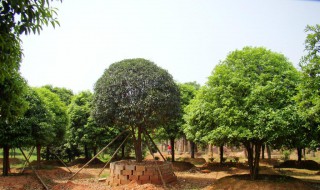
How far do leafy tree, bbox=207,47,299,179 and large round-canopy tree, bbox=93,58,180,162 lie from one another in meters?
2.63

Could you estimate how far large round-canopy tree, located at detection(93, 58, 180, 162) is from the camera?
16359 millimetres

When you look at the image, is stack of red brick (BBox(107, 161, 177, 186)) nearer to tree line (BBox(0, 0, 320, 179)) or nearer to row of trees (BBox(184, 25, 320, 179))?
tree line (BBox(0, 0, 320, 179))

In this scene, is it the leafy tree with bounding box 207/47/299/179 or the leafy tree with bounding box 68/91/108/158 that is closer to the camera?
the leafy tree with bounding box 207/47/299/179

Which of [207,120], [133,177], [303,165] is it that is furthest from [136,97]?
[303,165]

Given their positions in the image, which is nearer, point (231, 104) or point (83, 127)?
point (231, 104)

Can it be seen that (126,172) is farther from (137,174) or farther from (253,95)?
(253,95)

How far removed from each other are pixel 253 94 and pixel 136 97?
244 inches

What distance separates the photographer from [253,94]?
1439 centimetres

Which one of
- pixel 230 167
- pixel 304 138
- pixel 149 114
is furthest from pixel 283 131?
pixel 230 167

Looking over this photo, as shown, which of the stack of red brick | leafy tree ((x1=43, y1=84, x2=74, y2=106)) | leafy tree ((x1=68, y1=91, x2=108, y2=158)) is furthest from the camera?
leafy tree ((x1=43, y1=84, x2=74, y2=106))

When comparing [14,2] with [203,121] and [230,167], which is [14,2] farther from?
[230,167]

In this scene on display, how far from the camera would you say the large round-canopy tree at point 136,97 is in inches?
644

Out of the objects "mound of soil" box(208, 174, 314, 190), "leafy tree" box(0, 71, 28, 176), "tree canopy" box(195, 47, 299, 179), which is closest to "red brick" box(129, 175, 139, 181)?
"mound of soil" box(208, 174, 314, 190)

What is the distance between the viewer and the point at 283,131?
13.6 metres
